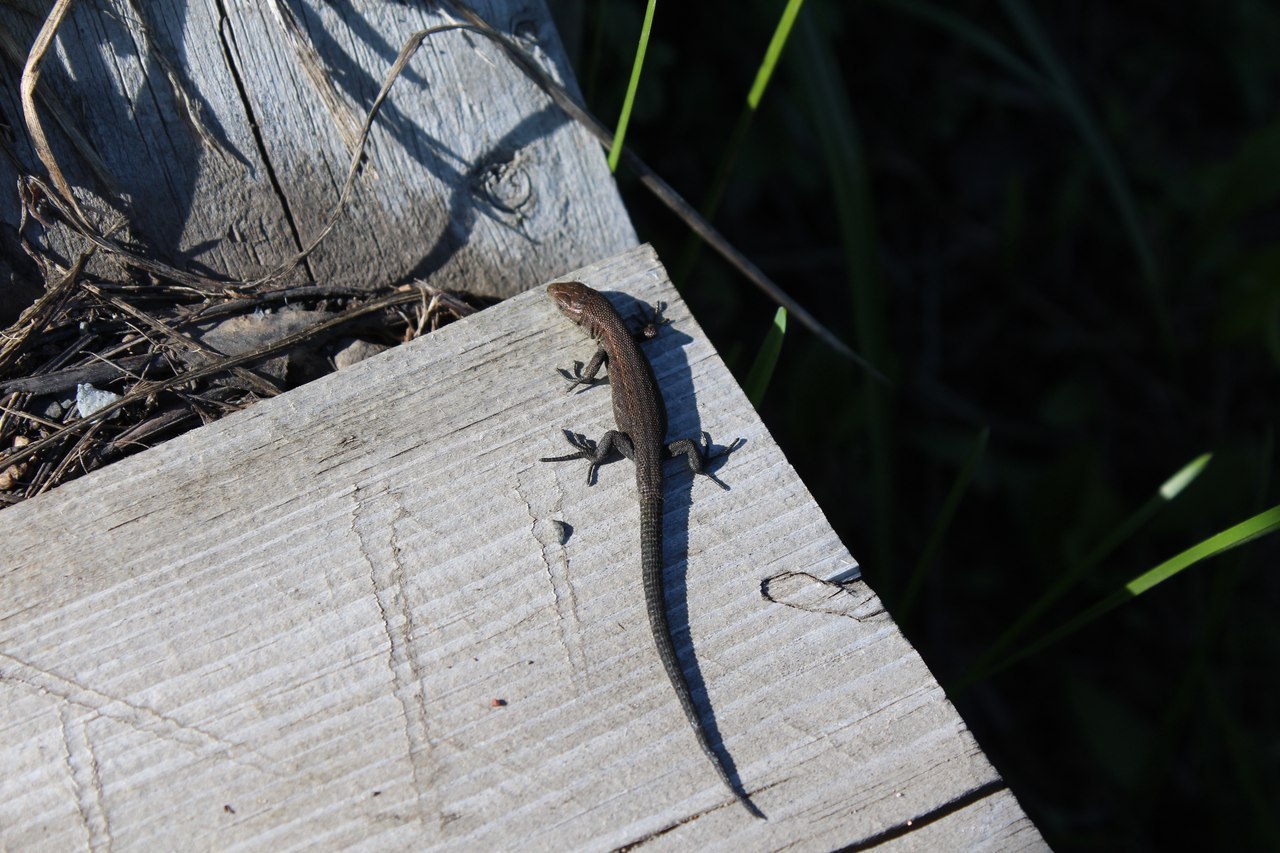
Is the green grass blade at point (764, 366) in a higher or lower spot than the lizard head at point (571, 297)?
lower

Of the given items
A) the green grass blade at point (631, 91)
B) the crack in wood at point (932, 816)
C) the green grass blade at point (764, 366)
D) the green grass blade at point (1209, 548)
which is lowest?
the crack in wood at point (932, 816)

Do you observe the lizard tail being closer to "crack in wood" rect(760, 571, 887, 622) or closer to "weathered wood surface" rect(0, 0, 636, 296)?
"crack in wood" rect(760, 571, 887, 622)

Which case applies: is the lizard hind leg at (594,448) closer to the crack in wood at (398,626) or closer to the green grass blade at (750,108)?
the crack in wood at (398,626)

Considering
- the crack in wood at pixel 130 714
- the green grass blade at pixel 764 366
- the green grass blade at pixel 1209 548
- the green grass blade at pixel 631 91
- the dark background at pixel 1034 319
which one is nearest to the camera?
the crack in wood at pixel 130 714

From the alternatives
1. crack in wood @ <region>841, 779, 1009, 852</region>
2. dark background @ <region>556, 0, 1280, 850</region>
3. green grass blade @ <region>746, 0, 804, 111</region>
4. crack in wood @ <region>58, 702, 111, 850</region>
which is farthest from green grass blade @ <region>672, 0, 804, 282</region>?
crack in wood @ <region>58, 702, 111, 850</region>

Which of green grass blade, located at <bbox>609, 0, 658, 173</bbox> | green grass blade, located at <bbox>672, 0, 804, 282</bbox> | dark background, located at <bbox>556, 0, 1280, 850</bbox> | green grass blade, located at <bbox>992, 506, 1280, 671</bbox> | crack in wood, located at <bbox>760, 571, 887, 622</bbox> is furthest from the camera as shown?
dark background, located at <bbox>556, 0, 1280, 850</bbox>

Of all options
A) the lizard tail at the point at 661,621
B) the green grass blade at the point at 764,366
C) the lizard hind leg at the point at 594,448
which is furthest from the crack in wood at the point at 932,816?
the green grass blade at the point at 764,366
